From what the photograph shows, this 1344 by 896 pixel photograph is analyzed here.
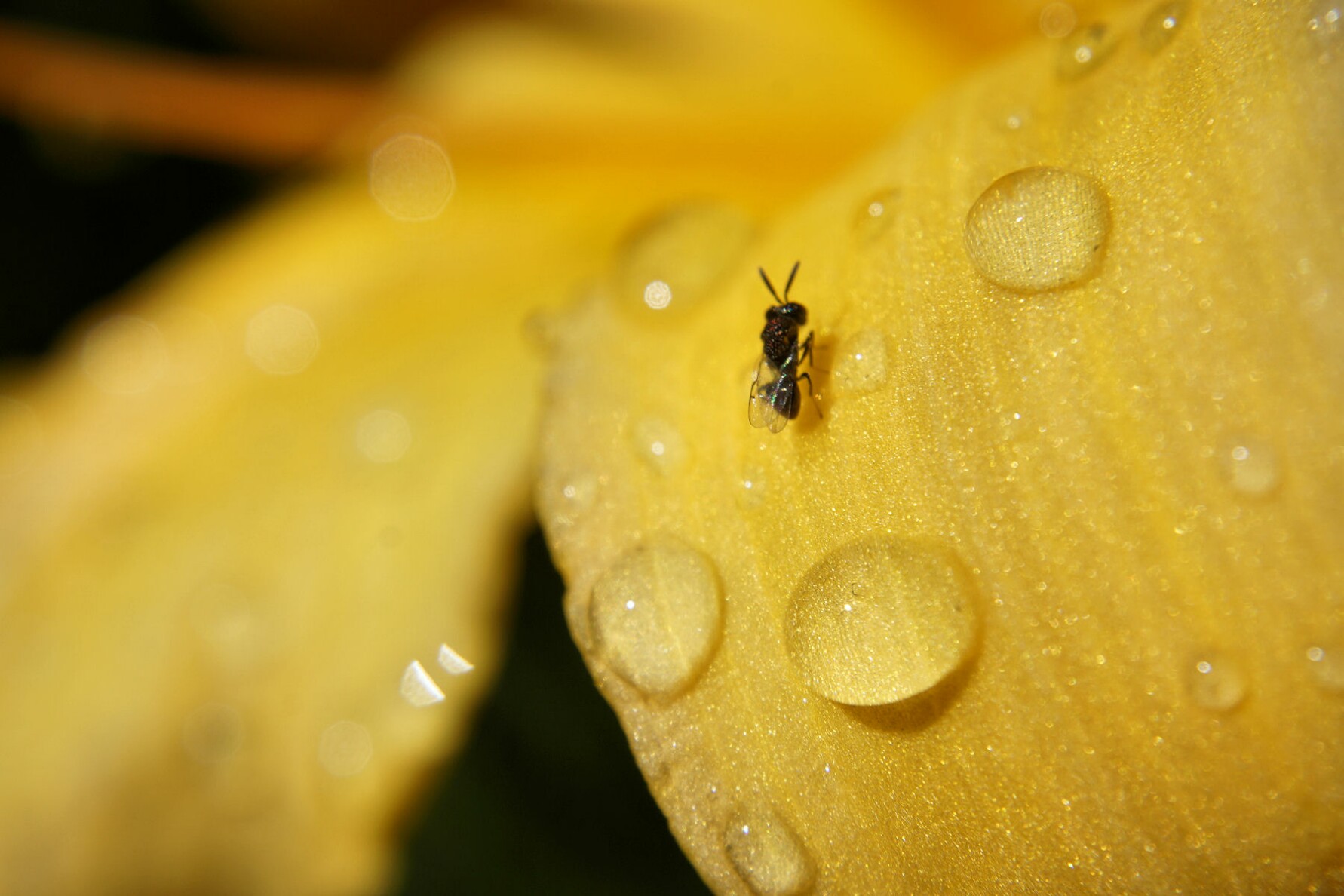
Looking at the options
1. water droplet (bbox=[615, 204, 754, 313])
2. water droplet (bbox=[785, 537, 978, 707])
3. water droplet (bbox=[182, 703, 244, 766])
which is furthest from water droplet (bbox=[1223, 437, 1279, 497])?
water droplet (bbox=[182, 703, 244, 766])

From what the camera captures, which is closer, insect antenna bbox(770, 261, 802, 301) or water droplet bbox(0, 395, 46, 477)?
insect antenna bbox(770, 261, 802, 301)

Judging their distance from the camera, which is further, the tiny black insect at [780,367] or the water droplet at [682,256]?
the water droplet at [682,256]

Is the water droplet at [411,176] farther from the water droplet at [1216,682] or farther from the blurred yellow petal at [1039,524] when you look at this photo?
the water droplet at [1216,682]

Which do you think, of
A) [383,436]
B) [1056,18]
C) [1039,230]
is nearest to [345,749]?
[383,436]

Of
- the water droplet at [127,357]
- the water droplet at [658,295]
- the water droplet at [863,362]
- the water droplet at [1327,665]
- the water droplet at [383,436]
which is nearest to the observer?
the water droplet at [1327,665]

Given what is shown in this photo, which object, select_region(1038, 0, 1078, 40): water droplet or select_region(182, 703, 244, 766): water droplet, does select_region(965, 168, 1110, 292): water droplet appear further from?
select_region(182, 703, 244, 766): water droplet

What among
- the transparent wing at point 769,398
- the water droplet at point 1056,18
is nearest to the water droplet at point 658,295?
the transparent wing at point 769,398
